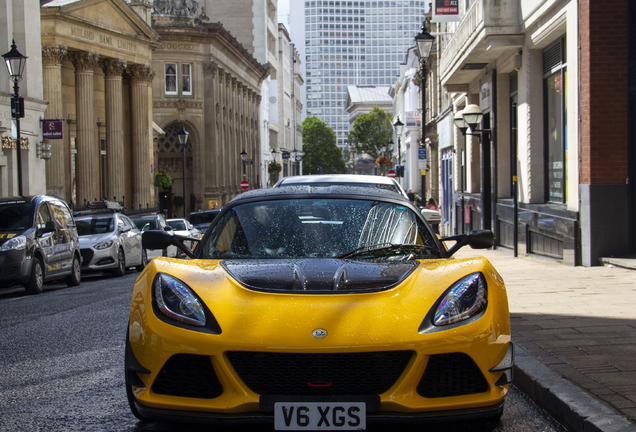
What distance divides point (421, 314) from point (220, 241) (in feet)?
5.74

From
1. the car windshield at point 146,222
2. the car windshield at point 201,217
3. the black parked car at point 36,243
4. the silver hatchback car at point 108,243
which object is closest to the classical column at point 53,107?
the car windshield at point 201,217

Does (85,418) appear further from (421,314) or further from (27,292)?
(27,292)

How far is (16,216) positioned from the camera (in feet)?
45.9

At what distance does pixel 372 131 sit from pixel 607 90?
126m

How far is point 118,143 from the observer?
4150cm

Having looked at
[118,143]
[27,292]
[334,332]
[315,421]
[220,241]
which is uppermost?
[118,143]

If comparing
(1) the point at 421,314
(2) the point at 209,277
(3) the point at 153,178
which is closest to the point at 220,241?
(2) the point at 209,277

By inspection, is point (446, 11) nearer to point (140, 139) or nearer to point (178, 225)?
point (178, 225)

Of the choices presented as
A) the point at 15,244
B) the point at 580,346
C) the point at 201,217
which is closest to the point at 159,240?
the point at 580,346

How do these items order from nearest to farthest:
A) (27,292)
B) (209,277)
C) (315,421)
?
(315,421) < (209,277) < (27,292)

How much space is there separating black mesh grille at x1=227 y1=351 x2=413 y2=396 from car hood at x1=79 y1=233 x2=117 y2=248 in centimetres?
1523

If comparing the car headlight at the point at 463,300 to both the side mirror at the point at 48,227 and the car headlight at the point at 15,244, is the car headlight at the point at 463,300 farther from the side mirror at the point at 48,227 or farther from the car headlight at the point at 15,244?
the side mirror at the point at 48,227

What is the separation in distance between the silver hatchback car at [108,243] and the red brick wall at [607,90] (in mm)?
11430

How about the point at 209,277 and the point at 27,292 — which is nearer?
the point at 209,277
